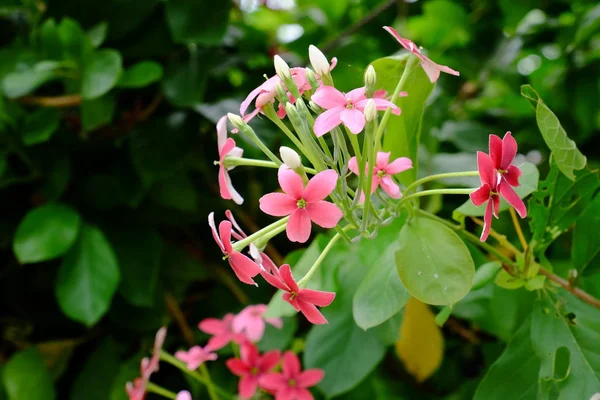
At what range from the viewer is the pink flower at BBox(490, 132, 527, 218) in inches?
14.8

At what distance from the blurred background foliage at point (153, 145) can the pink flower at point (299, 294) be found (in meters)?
0.35

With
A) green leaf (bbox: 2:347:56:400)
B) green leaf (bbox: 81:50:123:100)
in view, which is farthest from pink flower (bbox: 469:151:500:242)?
green leaf (bbox: 2:347:56:400)

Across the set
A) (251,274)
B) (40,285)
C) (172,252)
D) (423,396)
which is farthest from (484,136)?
(40,285)

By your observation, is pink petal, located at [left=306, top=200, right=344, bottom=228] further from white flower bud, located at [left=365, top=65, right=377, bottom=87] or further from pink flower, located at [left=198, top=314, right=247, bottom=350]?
pink flower, located at [left=198, top=314, right=247, bottom=350]

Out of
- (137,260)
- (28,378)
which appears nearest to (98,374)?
(28,378)

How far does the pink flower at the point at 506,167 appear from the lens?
37cm

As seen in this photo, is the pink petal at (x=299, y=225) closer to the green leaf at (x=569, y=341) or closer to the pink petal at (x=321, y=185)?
the pink petal at (x=321, y=185)

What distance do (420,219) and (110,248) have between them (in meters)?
0.56

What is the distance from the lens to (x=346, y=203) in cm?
41

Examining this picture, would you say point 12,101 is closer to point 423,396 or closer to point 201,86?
point 201,86

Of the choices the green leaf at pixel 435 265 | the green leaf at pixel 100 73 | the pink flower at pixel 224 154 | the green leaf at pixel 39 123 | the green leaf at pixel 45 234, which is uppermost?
the pink flower at pixel 224 154

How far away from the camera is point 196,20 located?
872 millimetres

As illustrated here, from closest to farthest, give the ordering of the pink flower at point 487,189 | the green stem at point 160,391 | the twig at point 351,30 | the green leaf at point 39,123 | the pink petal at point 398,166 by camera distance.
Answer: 1. the pink flower at point 487,189
2. the pink petal at point 398,166
3. the green stem at point 160,391
4. the green leaf at point 39,123
5. the twig at point 351,30

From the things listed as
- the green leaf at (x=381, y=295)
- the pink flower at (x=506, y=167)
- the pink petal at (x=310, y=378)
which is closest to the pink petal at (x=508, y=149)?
the pink flower at (x=506, y=167)
